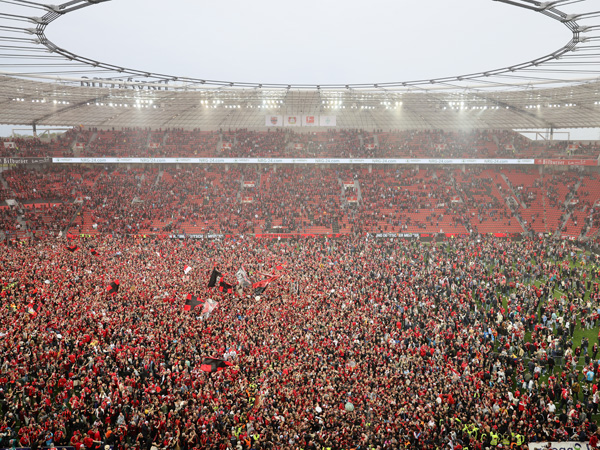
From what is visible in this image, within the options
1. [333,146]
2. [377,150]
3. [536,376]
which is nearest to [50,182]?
[333,146]

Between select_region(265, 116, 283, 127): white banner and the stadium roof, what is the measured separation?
92cm

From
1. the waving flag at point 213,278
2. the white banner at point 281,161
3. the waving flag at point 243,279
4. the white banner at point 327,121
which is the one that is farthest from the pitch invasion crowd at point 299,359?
the white banner at point 327,121

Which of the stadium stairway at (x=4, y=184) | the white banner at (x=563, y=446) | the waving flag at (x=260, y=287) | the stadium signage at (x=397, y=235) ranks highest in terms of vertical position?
the stadium stairway at (x=4, y=184)

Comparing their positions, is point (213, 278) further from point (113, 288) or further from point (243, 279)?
point (113, 288)

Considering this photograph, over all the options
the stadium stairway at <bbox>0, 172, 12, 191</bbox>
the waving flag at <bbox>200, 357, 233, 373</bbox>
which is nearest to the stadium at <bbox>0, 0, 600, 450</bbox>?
the waving flag at <bbox>200, 357, 233, 373</bbox>

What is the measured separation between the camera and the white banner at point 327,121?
168 feet

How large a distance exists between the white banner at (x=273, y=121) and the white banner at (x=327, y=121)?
5177 millimetres

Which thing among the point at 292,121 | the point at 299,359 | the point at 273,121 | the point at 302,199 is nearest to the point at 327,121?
the point at 292,121

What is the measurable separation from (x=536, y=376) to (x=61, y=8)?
2213cm

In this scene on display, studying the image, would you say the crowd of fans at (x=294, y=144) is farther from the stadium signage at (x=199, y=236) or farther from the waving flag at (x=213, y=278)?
the waving flag at (x=213, y=278)

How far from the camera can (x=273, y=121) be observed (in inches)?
2067

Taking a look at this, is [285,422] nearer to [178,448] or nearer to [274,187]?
[178,448]

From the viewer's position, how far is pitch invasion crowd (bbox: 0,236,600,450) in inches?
442

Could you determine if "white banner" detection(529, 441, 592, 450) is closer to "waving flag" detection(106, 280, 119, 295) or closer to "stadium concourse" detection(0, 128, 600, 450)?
"stadium concourse" detection(0, 128, 600, 450)
